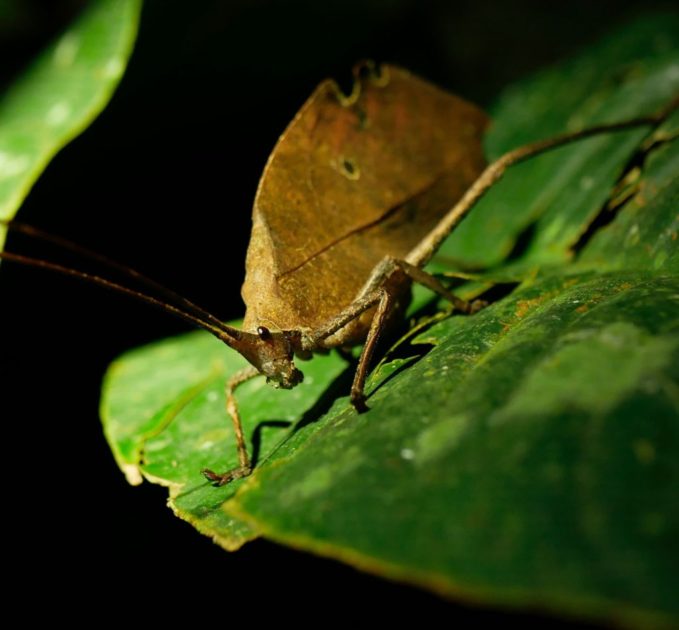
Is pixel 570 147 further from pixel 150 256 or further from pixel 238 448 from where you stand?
pixel 150 256

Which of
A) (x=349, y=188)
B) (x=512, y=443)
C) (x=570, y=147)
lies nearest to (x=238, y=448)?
(x=349, y=188)

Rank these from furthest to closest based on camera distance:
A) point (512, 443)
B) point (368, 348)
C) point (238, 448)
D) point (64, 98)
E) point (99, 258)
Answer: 1. point (64, 98)
2. point (238, 448)
3. point (368, 348)
4. point (99, 258)
5. point (512, 443)

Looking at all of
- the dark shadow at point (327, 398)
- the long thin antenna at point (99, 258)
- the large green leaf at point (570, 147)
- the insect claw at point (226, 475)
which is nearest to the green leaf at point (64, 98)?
the long thin antenna at point (99, 258)

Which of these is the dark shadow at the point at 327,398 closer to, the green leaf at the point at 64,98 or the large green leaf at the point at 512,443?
the large green leaf at the point at 512,443

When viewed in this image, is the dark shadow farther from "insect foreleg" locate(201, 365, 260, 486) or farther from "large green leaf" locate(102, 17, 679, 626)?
"insect foreleg" locate(201, 365, 260, 486)

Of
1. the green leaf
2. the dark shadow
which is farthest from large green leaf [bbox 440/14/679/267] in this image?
the green leaf

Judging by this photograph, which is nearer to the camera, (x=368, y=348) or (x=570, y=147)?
(x=368, y=348)
